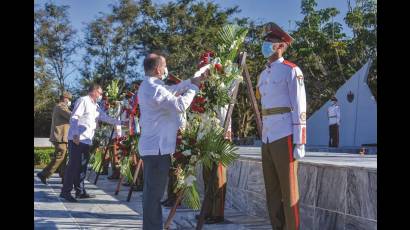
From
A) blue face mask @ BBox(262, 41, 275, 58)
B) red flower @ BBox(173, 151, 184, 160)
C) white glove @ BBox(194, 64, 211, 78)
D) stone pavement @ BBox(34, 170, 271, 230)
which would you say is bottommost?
stone pavement @ BBox(34, 170, 271, 230)

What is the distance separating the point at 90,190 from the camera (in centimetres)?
957

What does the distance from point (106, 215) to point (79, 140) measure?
5.66 feet

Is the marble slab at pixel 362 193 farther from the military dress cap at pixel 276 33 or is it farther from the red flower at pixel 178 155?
the red flower at pixel 178 155

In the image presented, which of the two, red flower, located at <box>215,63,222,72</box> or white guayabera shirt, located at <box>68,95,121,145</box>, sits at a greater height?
red flower, located at <box>215,63,222,72</box>

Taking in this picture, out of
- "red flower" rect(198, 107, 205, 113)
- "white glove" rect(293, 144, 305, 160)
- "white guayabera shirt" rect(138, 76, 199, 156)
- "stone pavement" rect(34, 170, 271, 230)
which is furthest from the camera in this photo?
"stone pavement" rect(34, 170, 271, 230)

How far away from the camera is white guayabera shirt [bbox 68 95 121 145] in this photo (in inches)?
312

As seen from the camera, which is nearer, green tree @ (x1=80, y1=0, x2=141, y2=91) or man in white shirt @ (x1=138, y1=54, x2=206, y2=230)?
man in white shirt @ (x1=138, y1=54, x2=206, y2=230)

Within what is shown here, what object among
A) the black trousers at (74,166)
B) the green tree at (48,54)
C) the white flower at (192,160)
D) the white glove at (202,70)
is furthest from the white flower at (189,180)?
the green tree at (48,54)

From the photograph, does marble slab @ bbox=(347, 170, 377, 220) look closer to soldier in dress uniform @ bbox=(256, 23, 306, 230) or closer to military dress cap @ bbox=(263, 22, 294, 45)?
soldier in dress uniform @ bbox=(256, 23, 306, 230)

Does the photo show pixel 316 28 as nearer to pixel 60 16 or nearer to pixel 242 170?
pixel 60 16

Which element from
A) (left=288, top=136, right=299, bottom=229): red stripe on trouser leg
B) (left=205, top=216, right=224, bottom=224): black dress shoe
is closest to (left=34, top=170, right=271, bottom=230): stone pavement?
(left=205, top=216, right=224, bottom=224): black dress shoe

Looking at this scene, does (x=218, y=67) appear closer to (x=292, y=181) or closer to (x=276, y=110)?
(x=276, y=110)
